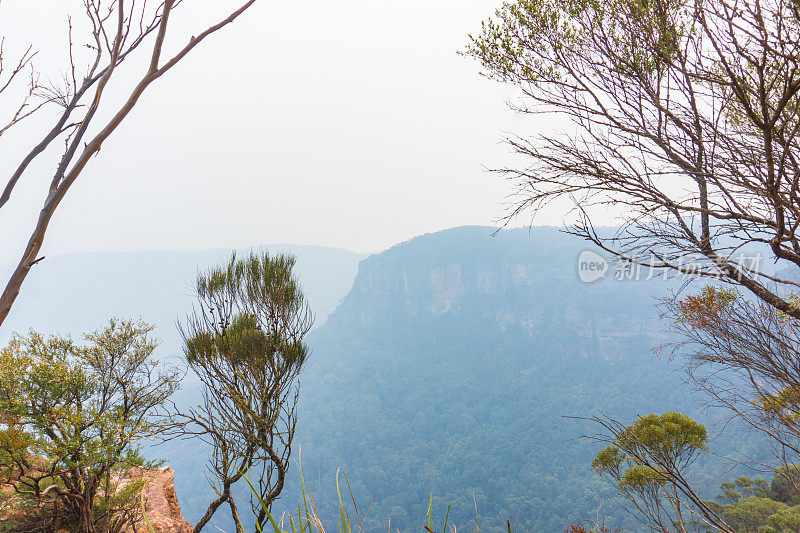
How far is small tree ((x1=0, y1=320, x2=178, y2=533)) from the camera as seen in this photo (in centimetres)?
304

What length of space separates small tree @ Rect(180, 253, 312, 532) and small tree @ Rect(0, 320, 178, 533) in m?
0.56

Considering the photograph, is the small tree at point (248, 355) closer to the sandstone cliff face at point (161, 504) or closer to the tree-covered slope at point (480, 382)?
the sandstone cliff face at point (161, 504)

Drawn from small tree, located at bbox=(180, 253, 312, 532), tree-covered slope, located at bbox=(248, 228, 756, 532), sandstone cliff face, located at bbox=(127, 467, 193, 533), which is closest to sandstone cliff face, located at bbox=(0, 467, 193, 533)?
sandstone cliff face, located at bbox=(127, 467, 193, 533)

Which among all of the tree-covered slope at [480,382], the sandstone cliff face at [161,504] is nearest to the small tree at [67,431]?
the sandstone cliff face at [161,504]

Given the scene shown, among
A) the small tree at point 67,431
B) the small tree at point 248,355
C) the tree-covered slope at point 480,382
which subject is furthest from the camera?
the tree-covered slope at point 480,382

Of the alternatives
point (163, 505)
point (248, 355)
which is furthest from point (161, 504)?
point (248, 355)

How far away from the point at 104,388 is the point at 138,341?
711 millimetres

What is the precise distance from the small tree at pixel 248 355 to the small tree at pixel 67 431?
564 mm

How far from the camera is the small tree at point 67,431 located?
3.04 meters

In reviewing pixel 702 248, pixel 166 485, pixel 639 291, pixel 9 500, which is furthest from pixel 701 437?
A: pixel 639 291

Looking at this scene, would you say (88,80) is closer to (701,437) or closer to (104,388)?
(104,388)

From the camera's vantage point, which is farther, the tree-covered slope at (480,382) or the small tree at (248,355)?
the tree-covered slope at (480,382)

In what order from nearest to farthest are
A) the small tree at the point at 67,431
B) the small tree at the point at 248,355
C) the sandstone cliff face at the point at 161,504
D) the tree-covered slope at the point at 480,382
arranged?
the small tree at the point at 67,431 → the small tree at the point at 248,355 → the sandstone cliff face at the point at 161,504 → the tree-covered slope at the point at 480,382

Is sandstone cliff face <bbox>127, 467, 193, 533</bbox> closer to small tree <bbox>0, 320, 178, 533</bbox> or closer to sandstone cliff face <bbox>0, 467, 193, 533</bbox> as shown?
sandstone cliff face <bbox>0, 467, 193, 533</bbox>
